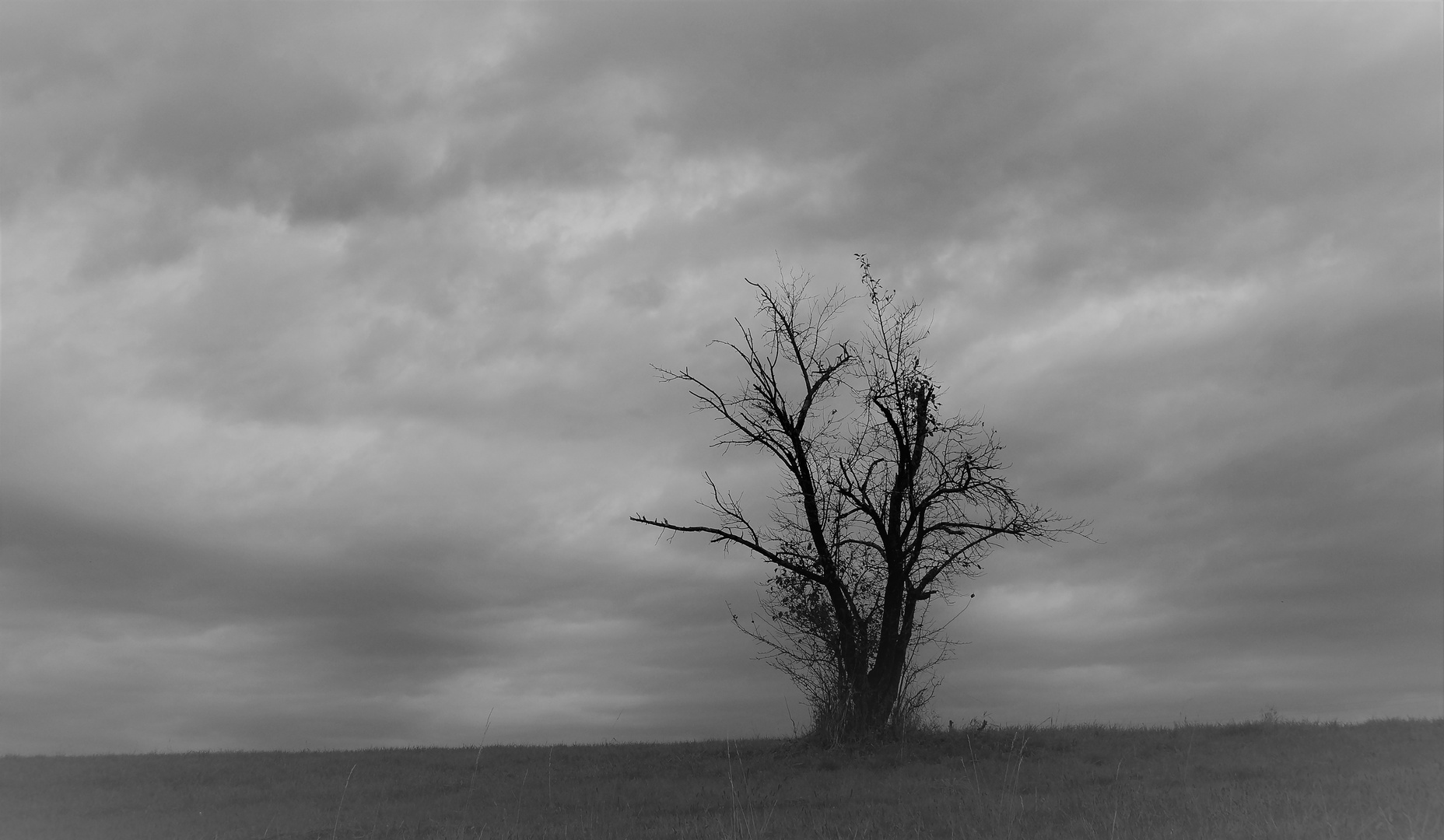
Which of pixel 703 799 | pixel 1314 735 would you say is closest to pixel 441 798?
pixel 703 799

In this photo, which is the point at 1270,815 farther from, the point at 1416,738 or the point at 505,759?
the point at 505,759

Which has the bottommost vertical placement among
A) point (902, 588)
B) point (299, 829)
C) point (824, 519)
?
point (299, 829)

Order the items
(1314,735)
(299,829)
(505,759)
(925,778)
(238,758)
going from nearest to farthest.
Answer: (299,829) < (925,778) < (1314,735) < (505,759) < (238,758)

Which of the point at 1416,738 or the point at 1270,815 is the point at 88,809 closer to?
the point at 1270,815

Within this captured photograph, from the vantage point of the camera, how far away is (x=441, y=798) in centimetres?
1759

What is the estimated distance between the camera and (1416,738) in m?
19.6

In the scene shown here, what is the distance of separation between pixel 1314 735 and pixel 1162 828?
12.8m

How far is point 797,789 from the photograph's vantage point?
1672 cm

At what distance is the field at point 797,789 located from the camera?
11.9 m

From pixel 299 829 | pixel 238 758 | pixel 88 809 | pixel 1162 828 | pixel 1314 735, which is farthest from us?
pixel 238 758

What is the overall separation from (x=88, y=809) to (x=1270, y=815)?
19.6 metres

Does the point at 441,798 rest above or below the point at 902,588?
below

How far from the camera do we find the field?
1194 centimetres

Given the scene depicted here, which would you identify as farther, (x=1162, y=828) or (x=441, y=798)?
(x=441, y=798)
